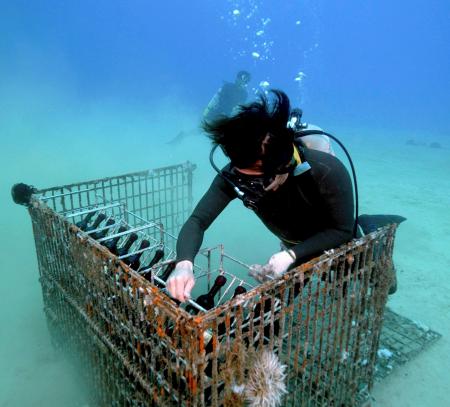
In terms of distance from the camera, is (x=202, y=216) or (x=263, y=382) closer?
(x=263, y=382)

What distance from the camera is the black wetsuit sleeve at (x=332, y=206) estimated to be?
2.03 m

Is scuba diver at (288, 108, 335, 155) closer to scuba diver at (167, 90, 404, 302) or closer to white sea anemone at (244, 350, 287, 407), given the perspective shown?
scuba diver at (167, 90, 404, 302)

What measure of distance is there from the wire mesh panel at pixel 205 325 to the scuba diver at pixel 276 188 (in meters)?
0.17

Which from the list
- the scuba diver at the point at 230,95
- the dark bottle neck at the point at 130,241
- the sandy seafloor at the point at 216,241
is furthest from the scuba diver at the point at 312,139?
the scuba diver at the point at 230,95

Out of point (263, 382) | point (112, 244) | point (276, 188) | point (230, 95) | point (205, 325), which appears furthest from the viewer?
point (230, 95)

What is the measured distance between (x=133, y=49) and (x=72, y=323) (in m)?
96.3

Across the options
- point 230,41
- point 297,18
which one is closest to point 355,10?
point 297,18

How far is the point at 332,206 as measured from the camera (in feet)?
6.73

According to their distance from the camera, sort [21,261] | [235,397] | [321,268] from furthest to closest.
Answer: [21,261], [321,268], [235,397]

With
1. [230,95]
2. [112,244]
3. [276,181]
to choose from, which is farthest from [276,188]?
[230,95]

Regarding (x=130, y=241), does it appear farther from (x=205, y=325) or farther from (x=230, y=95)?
(x=230, y=95)

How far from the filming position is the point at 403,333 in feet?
11.8

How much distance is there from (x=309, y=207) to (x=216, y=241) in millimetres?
3666

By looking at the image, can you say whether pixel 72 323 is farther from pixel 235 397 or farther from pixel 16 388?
pixel 235 397
